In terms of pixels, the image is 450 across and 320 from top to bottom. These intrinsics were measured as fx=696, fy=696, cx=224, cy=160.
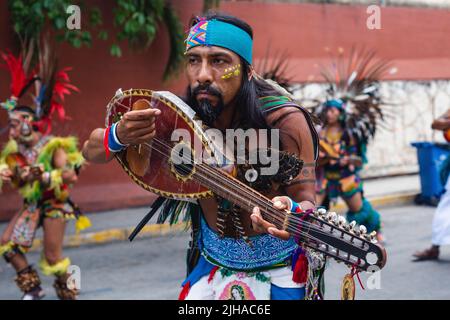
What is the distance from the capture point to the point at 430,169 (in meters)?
11.5

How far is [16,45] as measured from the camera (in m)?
9.63

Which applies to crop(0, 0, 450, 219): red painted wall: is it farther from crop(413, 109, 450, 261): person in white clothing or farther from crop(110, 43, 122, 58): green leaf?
crop(413, 109, 450, 261): person in white clothing

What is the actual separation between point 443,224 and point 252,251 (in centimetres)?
479

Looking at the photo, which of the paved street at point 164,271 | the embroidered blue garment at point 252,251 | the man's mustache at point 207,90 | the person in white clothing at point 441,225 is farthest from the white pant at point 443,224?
the man's mustache at point 207,90

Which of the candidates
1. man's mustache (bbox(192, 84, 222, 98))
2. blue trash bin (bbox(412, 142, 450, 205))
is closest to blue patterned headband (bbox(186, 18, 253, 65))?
man's mustache (bbox(192, 84, 222, 98))

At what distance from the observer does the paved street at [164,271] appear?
6.52 metres

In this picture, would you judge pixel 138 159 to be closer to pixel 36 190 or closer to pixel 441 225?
pixel 36 190

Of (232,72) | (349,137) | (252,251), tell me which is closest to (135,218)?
(349,137)

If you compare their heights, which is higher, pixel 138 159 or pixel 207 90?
pixel 207 90

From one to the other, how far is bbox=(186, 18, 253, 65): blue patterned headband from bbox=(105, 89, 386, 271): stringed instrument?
293mm
